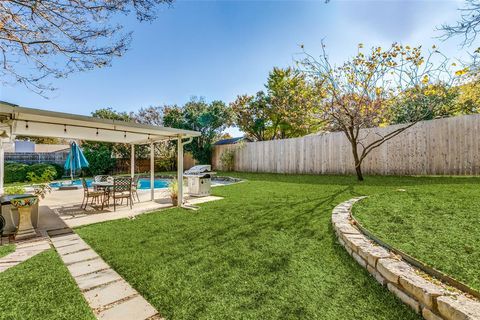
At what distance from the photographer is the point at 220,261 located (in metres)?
2.98

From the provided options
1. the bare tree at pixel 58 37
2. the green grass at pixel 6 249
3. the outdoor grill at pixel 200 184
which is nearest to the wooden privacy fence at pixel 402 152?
the outdoor grill at pixel 200 184

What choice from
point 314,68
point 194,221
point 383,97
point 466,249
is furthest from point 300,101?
point 466,249

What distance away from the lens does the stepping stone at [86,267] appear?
2844 millimetres

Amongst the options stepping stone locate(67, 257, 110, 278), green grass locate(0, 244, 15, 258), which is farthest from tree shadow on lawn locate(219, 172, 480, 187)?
green grass locate(0, 244, 15, 258)

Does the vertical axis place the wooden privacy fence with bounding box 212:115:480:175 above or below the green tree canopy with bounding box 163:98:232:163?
below

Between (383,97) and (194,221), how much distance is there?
309 inches

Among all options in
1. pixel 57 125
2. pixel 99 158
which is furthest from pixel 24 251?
pixel 99 158

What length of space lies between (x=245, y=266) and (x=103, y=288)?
1.52 metres

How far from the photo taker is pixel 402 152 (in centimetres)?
905

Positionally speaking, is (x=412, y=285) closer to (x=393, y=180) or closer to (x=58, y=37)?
(x=58, y=37)

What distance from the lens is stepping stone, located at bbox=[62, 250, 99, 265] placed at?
10.4 feet

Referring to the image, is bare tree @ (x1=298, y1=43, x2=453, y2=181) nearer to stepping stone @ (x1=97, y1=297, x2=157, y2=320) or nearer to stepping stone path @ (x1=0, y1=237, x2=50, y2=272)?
stepping stone @ (x1=97, y1=297, x2=157, y2=320)

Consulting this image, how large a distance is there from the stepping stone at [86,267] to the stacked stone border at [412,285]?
3.06 m

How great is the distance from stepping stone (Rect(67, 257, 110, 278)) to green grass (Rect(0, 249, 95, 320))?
8 centimetres
